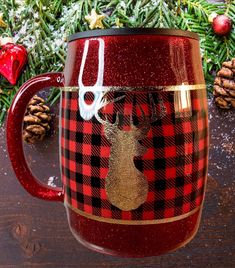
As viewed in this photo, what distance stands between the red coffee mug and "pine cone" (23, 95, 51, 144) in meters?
0.11

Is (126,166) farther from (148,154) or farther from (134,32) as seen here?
(134,32)

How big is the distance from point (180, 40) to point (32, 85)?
158 mm

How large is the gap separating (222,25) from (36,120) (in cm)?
27

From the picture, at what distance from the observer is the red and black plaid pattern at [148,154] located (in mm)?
365

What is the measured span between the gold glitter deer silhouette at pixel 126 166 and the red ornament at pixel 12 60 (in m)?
0.21

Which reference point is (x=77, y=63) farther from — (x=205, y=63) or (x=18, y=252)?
(x=18, y=252)

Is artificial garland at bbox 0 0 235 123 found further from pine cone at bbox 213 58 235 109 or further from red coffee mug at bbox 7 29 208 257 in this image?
red coffee mug at bbox 7 29 208 257

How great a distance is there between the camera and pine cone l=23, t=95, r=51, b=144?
1.71ft

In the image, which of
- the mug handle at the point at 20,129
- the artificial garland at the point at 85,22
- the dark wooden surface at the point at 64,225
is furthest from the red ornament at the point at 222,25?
the mug handle at the point at 20,129

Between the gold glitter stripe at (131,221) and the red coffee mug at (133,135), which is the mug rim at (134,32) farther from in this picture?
the gold glitter stripe at (131,221)

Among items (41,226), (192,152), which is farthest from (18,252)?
(192,152)

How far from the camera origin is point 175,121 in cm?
37

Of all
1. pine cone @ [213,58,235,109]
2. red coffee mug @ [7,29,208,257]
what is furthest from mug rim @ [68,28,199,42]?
pine cone @ [213,58,235,109]

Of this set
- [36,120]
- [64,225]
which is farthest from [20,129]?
[64,225]
